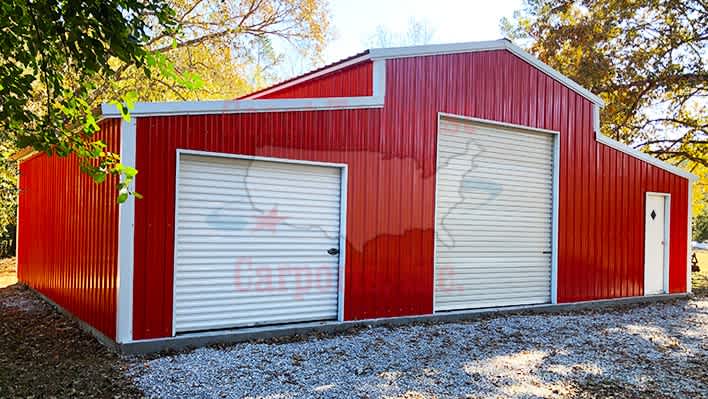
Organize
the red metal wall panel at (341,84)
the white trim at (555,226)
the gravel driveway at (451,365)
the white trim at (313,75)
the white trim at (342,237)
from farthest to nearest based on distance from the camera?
1. the white trim at (555,226)
2. the white trim at (313,75)
3. the red metal wall panel at (341,84)
4. the white trim at (342,237)
5. the gravel driveway at (451,365)

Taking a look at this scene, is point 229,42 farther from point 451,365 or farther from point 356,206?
point 451,365

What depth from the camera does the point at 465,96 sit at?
8.02 meters

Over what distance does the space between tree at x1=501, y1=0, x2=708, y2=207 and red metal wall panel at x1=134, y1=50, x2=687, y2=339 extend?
15.1ft

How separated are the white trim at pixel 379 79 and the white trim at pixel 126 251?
3190 mm

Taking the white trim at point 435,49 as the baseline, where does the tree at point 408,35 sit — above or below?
above

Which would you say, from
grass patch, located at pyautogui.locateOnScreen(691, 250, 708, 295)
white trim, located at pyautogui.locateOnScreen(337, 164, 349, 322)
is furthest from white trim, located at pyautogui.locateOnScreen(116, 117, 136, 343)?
grass patch, located at pyautogui.locateOnScreen(691, 250, 708, 295)

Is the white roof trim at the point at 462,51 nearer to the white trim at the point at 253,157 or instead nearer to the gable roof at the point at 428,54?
the gable roof at the point at 428,54

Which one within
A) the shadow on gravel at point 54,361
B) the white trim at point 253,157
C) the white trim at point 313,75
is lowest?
the shadow on gravel at point 54,361

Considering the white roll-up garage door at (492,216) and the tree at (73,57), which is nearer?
the tree at (73,57)

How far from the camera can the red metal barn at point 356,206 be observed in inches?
227

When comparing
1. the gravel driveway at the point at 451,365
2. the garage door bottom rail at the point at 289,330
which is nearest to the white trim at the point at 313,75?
the garage door bottom rail at the point at 289,330

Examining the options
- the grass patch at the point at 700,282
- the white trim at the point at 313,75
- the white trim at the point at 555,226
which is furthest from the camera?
the grass patch at the point at 700,282

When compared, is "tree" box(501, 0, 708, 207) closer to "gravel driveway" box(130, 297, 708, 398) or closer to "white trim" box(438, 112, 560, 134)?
"white trim" box(438, 112, 560, 134)

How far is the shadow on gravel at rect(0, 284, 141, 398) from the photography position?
14.7ft
